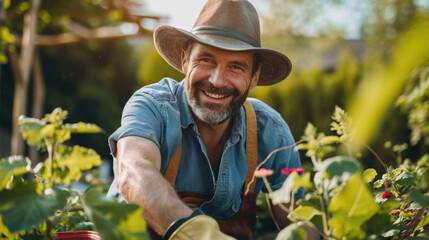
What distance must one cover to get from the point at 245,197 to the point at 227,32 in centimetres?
79

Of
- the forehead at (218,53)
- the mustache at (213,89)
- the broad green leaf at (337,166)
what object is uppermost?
the forehead at (218,53)

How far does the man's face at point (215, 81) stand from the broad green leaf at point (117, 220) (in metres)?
1.21

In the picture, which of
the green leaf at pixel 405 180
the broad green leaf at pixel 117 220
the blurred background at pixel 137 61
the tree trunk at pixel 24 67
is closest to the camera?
the broad green leaf at pixel 117 220

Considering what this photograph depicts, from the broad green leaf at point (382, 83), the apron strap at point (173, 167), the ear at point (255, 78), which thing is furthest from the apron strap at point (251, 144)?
the broad green leaf at point (382, 83)

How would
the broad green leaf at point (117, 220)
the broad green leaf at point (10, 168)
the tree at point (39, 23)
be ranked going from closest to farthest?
the broad green leaf at point (117, 220)
the broad green leaf at point (10, 168)
the tree at point (39, 23)

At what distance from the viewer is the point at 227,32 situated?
6.63ft

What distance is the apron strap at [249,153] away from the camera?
2.03 metres

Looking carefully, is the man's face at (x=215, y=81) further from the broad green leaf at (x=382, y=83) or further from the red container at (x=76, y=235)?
the broad green leaf at (x=382, y=83)

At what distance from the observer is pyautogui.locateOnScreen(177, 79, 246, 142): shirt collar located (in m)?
2.12

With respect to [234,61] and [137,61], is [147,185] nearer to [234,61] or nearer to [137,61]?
[234,61]

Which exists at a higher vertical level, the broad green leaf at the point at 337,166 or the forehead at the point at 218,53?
the forehead at the point at 218,53

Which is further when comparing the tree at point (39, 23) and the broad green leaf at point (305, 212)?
the tree at point (39, 23)

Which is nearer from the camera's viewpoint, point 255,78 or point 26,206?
point 26,206

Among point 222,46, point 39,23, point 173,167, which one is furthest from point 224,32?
point 39,23
